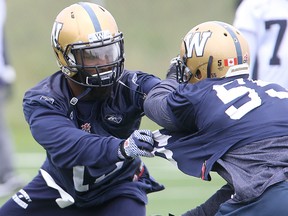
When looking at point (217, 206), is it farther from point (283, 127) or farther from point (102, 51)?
point (102, 51)

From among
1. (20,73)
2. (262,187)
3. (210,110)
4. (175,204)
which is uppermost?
(210,110)

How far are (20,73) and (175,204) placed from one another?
5945mm

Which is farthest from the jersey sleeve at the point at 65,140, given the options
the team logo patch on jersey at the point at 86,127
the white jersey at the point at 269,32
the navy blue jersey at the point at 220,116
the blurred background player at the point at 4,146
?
the blurred background player at the point at 4,146

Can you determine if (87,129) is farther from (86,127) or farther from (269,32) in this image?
(269,32)

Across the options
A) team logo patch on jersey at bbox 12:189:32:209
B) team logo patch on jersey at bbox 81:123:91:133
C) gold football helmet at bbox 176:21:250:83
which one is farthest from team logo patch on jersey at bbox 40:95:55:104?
gold football helmet at bbox 176:21:250:83

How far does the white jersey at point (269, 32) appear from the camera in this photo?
604 cm

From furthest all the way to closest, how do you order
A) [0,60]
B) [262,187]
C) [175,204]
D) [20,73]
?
1. [20,73]
2. [0,60]
3. [175,204]
4. [262,187]

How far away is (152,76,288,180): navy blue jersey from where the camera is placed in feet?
12.0

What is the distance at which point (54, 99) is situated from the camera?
4207 mm

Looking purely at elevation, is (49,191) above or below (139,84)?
below

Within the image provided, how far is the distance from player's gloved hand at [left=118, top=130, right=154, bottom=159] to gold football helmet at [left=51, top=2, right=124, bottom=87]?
0.39 m

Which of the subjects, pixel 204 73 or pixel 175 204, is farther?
pixel 175 204

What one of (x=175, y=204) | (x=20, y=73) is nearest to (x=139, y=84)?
(x=175, y=204)

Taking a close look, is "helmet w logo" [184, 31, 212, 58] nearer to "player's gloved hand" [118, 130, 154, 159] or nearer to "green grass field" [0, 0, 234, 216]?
"player's gloved hand" [118, 130, 154, 159]
